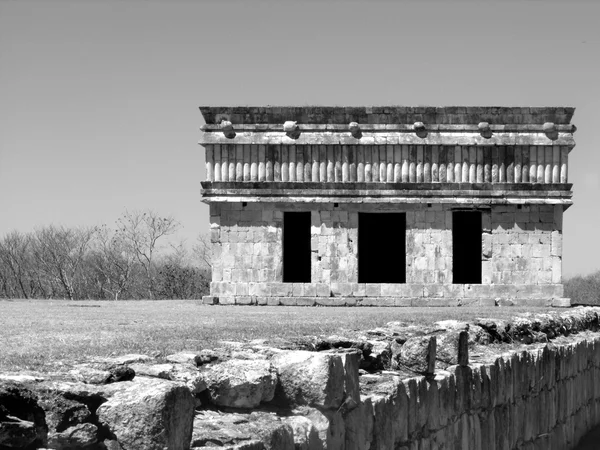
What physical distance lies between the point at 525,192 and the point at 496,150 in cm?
136

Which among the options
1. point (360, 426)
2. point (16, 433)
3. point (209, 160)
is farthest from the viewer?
point (209, 160)

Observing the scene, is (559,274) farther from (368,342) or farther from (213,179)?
(368,342)

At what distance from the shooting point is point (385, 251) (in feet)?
95.5

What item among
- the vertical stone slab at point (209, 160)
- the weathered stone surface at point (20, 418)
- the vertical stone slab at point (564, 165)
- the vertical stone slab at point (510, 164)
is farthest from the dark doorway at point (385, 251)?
the weathered stone surface at point (20, 418)

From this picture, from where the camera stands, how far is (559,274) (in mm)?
24109

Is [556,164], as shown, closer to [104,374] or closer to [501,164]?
[501,164]

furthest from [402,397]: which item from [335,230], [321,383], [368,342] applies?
[335,230]

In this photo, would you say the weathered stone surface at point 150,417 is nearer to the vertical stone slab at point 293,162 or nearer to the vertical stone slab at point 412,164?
the vertical stone slab at point 293,162

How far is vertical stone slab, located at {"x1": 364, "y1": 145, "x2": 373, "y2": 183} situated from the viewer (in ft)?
79.7

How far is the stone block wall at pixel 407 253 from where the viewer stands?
24.0 meters

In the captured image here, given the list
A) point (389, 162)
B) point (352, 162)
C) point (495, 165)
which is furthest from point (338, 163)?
point (495, 165)

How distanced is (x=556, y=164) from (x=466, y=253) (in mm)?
4278

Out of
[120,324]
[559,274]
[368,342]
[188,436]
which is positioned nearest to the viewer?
[188,436]

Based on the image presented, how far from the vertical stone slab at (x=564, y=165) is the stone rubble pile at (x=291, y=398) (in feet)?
49.5
